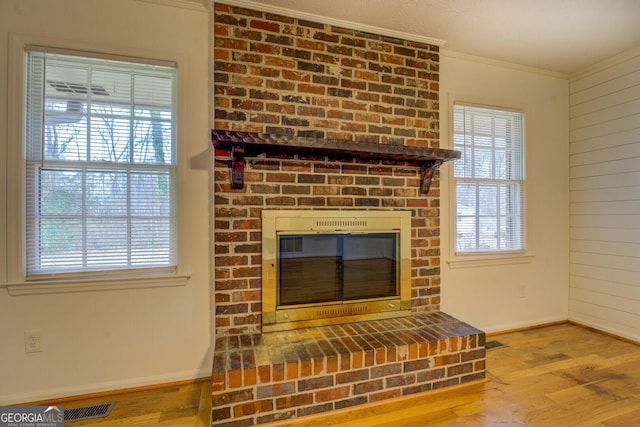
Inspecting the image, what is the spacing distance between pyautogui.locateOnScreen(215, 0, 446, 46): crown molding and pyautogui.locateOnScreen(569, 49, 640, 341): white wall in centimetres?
181

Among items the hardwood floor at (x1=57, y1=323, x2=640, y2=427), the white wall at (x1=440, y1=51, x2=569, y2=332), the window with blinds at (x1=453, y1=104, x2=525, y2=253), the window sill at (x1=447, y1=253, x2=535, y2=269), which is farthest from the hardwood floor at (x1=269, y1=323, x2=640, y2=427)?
the window with blinds at (x1=453, y1=104, x2=525, y2=253)

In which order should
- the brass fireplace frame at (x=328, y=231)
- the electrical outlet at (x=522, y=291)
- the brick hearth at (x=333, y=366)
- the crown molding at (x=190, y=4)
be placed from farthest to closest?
1. the electrical outlet at (x=522, y=291)
2. the brass fireplace frame at (x=328, y=231)
3. the crown molding at (x=190, y=4)
4. the brick hearth at (x=333, y=366)

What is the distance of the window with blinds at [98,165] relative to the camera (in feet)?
6.41

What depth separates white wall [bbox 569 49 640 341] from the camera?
2840 millimetres

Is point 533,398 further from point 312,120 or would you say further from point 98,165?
point 98,165

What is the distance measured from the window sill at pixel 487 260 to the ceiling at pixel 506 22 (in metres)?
1.92

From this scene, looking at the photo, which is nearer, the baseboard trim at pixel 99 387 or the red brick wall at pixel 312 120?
the baseboard trim at pixel 99 387

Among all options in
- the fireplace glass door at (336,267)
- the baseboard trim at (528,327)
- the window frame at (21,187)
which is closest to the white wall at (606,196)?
the baseboard trim at (528,327)

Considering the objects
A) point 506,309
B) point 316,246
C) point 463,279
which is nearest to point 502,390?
point 463,279

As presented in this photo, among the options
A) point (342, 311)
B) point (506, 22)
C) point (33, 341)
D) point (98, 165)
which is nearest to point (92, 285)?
point (33, 341)

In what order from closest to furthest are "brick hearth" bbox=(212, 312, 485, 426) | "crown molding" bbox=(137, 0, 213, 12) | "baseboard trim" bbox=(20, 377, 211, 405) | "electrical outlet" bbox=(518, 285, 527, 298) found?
"brick hearth" bbox=(212, 312, 485, 426), "baseboard trim" bbox=(20, 377, 211, 405), "crown molding" bbox=(137, 0, 213, 12), "electrical outlet" bbox=(518, 285, 527, 298)

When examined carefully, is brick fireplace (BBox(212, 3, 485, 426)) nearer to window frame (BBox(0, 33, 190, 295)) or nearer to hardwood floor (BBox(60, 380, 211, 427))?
hardwood floor (BBox(60, 380, 211, 427))

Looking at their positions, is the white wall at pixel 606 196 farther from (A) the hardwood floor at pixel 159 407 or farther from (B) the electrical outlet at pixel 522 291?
(A) the hardwood floor at pixel 159 407

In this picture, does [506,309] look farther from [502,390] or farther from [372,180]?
[372,180]
